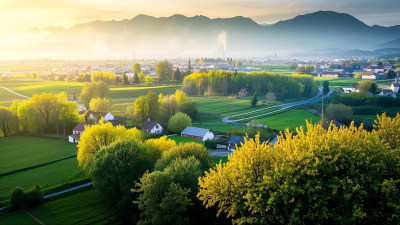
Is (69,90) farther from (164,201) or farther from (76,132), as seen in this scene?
(164,201)

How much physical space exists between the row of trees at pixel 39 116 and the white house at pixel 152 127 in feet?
43.2

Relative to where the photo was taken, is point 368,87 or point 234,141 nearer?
point 234,141

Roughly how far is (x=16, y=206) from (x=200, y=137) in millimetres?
31618

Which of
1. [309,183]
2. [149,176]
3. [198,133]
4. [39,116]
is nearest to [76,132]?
[39,116]

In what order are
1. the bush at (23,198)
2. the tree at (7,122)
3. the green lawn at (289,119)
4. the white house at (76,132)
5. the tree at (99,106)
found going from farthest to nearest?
1. the tree at (99,106)
2. the green lawn at (289,119)
3. the tree at (7,122)
4. the white house at (76,132)
5. the bush at (23,198)

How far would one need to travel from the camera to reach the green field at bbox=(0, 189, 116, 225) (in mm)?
25712

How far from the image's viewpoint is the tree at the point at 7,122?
54.8 m

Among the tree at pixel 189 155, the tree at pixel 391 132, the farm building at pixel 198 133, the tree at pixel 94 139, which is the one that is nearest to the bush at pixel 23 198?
the tree at pixel 94 139

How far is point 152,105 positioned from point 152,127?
7082 millimetres

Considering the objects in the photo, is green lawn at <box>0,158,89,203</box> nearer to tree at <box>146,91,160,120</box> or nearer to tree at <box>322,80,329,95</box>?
tree at <box>146,91,160,120</box>

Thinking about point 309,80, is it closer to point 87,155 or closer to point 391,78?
point 391,78

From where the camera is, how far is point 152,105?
65.2m

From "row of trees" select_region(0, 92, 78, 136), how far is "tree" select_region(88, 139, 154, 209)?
31.6 metres

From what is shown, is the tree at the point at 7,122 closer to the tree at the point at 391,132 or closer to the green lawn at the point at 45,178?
the green lawn at the point at 45,178
